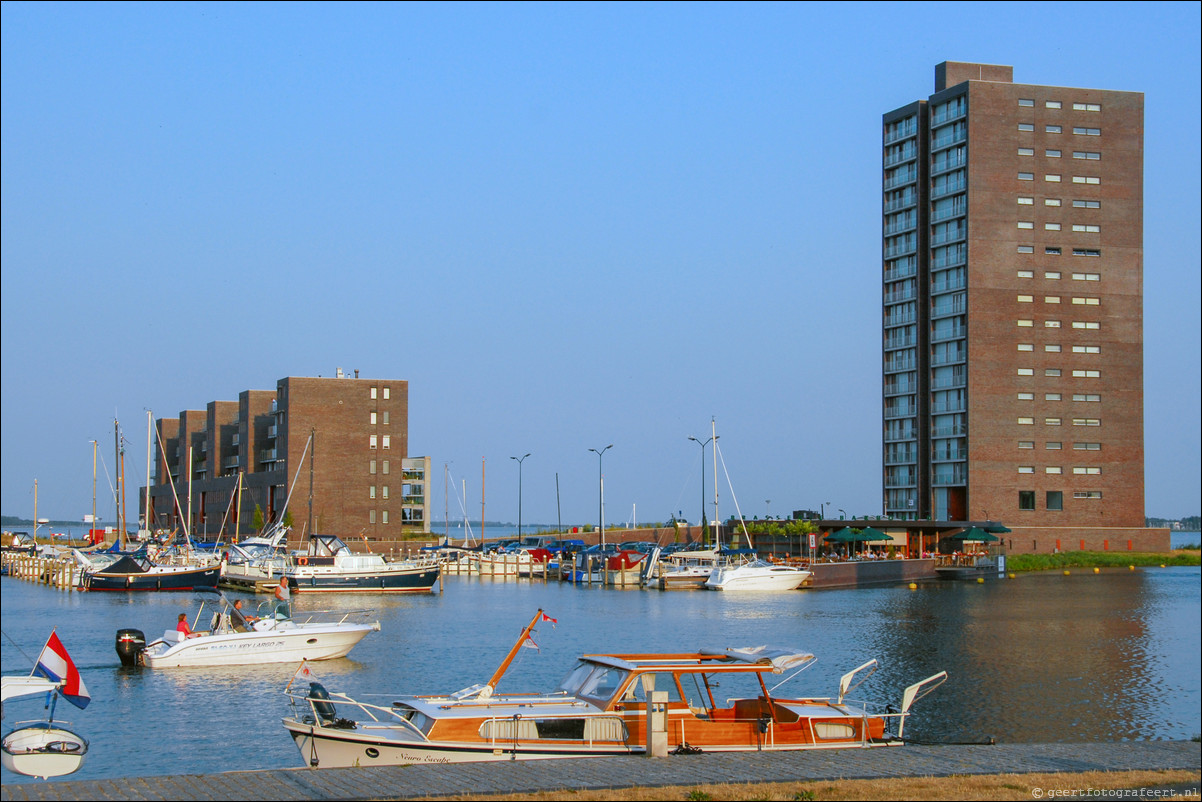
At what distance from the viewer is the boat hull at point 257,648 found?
1599 inches

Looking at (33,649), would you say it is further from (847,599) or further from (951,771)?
(847,599)

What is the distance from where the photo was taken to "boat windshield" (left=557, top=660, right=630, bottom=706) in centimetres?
2195

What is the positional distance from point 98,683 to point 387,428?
9782cm

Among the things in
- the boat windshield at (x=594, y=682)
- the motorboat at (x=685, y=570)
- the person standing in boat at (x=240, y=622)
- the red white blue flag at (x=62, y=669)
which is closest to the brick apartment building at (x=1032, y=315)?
the motorboat at (x=685, y=570)

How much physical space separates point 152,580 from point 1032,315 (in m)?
80.3

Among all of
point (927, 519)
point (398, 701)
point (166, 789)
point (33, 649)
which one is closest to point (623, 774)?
point (166, 789)

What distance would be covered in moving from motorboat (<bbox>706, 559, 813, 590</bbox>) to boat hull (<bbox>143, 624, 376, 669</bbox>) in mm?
43736

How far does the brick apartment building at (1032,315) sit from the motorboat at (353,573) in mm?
54878

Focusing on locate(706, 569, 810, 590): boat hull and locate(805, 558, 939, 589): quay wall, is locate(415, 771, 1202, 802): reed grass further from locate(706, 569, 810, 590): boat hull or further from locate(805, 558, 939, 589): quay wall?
locate(805, 558, 939, 589): quay wall

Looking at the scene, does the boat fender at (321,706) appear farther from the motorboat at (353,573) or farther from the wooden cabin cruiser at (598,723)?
the motorboat at (353,573)

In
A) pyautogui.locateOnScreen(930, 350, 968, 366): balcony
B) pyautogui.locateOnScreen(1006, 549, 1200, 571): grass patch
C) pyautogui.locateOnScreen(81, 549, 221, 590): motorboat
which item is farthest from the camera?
pyautogui.locateOnScreen(930, 350, 968, 366): balcony

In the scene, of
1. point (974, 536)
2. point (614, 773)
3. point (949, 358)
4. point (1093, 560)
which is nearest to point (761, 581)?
point (974, 536)

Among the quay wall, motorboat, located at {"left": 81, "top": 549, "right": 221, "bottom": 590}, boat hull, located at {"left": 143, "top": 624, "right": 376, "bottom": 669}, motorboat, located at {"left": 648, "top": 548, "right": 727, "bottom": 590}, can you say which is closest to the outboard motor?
boat hull, located at {"left": 143, "top": 624, "right": 376, "bottom": 669}

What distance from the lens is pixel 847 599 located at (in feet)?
250
